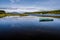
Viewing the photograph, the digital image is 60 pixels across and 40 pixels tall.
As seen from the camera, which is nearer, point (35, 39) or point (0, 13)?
point (35, 39)

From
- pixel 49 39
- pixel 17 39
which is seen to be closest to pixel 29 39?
pixel 17 39

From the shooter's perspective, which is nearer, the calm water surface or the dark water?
the dark water

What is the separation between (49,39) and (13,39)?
1794mm

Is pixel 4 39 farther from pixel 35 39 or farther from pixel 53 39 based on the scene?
pixel 53 39

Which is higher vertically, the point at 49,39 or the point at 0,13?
the point at 0,13

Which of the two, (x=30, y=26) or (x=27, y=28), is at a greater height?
(x=30, y=26)

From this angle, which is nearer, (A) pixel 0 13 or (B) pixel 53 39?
(B) pixel 53 39

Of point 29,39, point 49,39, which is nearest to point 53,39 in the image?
point 49,39

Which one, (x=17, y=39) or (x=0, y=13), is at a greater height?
(x=0, y=13)

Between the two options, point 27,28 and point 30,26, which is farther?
point 30,26

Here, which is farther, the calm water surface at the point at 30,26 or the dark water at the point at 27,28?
the calm water surface at the point at 30,26

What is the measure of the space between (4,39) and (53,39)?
244 centimetres

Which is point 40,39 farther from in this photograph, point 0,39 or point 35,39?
point 0,39

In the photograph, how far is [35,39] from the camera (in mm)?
6461
